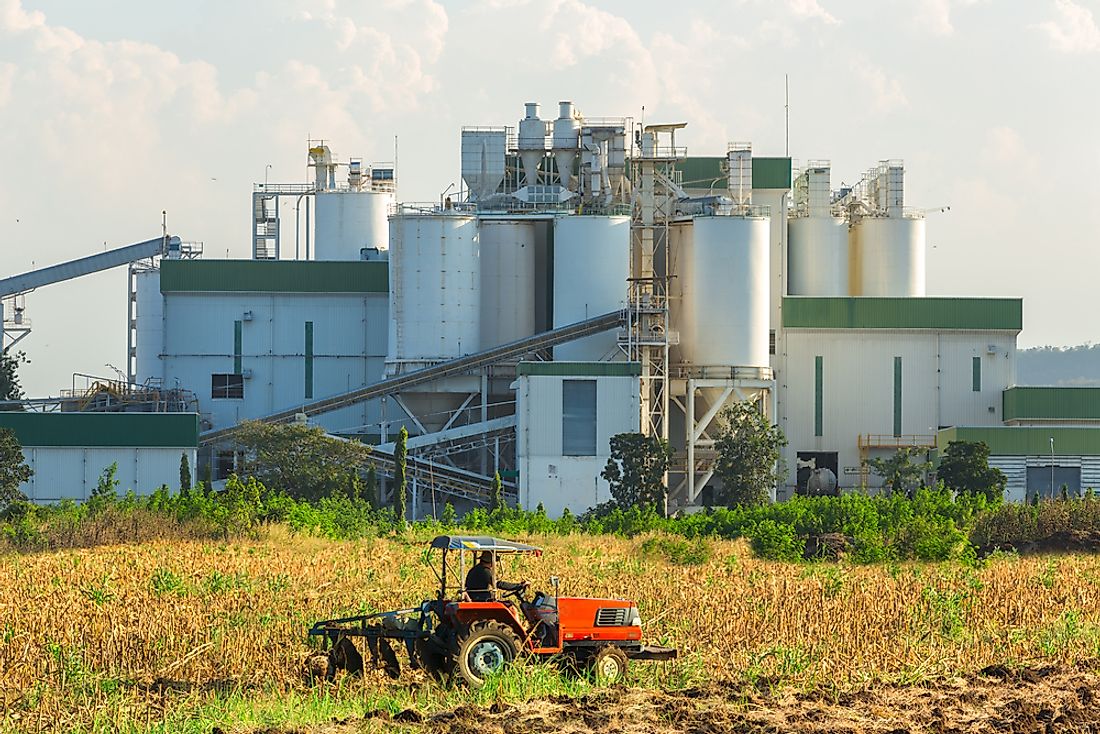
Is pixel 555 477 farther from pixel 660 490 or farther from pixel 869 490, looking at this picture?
pixel 869 490

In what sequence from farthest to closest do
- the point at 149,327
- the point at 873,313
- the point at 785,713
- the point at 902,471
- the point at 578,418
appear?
the point at 149,327 < the point at 873,313 < the point at 902,471 < the point at 578,418 < the point at 785,713

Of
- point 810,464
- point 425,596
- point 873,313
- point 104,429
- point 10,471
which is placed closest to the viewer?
point 425,596

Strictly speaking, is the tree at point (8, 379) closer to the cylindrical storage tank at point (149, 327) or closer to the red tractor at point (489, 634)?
the cylindrical storage tank at point (149, 327)

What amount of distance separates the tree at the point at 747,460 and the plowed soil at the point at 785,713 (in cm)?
4098

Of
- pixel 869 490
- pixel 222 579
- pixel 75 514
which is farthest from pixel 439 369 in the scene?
pixel 222 579

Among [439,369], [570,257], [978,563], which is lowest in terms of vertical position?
[978,563]

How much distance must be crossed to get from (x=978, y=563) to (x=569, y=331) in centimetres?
2990

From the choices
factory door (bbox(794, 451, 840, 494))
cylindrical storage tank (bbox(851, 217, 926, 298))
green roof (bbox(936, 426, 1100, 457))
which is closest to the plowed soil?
green roof (bbox(936, 426, 1100, 457))

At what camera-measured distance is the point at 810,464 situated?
7119cm

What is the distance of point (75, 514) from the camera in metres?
46.5

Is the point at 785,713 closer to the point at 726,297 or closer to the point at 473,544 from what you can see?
the point at 473,544

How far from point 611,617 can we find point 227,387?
54.1 metres

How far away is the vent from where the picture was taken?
2162 centimetres

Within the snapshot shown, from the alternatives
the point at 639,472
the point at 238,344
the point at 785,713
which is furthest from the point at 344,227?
the point at 785,713
